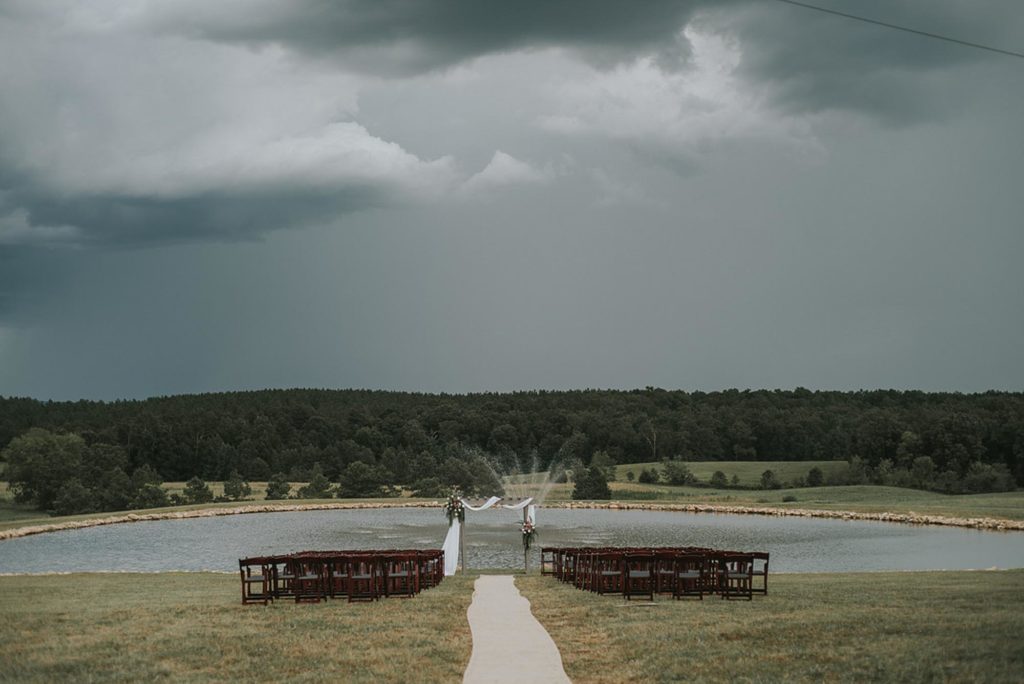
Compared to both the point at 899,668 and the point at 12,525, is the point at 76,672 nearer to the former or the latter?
the point at 899,668

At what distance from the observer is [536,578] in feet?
96.0

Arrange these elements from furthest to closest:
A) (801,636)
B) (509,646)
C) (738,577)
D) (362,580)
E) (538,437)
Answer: (538,437), (362,580), (738,577), (509,646), (801,636)

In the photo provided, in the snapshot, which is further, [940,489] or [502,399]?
[502,399]

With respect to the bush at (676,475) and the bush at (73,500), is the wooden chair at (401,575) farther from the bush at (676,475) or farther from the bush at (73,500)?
the bush at (676,475)

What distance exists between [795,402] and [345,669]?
5820 inches

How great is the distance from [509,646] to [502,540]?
35.4m

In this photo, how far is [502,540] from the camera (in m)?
50.2

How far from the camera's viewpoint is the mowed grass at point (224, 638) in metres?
13.3

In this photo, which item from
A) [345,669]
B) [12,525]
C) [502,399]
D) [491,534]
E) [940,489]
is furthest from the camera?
[502,399]

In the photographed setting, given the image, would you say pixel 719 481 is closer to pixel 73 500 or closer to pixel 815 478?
pixel 815 478

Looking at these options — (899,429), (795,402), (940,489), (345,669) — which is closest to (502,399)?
(795,402)

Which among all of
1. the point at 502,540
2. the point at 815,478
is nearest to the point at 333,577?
the point at 502,540

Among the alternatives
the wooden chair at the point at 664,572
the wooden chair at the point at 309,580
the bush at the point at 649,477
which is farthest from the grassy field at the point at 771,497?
the wooden chair at the point at 309,580

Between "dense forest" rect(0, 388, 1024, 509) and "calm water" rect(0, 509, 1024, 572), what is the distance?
2946 cm
